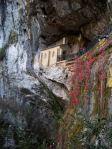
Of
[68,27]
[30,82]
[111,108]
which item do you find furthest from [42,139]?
[111,108]

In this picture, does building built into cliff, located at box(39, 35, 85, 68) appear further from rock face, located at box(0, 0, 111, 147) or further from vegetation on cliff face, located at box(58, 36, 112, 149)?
vegetation on cliff face, located at box(58, 36, 112, 149)

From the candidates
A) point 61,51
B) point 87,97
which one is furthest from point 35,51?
point 87,97

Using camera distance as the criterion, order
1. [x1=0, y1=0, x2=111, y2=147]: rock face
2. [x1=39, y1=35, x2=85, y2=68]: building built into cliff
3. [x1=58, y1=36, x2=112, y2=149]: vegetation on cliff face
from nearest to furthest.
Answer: [x1=58, y1=36, x2=112, y2=149]: vegetation on cliff face → [x1=0, y1=0, x2=111, y2=147]: rock face → [x1=39, y1=35, x2=85, y2=68]: building built into cliff

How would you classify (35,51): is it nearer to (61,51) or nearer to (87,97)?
(61,51)

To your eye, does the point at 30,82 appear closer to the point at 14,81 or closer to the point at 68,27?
the point at 14,81

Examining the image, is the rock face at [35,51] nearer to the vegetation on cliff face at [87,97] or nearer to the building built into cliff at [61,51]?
the building built into cliff at [61,51]

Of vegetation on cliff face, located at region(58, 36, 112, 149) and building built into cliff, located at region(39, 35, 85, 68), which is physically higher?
building built into cliff, located at region(39, 35, 85, 68)

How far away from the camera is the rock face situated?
18.1 m

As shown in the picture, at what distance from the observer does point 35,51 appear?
67.9 ft

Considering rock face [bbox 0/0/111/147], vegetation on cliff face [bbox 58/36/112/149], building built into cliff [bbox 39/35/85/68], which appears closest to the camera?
vegetation on cliff face [bbox 58/36/112/149]

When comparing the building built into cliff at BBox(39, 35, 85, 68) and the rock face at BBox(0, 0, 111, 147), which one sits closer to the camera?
the rock face at BBox(0, 0, 111, 147)

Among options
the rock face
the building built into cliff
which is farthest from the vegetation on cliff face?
the building built into cliff

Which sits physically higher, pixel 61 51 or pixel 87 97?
pixel 61 51

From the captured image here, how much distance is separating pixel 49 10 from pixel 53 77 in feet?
10.4
